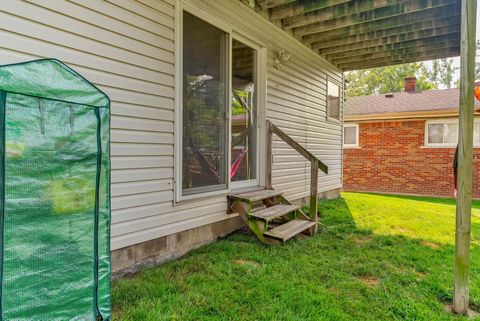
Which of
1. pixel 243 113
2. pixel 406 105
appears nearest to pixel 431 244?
pixel 243 113

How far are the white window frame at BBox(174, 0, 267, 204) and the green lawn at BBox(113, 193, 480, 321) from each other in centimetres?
69

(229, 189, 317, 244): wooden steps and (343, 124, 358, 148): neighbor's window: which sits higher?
(343, 124, 358, 148): neighbor's window

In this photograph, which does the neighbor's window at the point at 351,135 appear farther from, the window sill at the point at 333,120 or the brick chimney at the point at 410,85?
the window sill at the point at 333,120

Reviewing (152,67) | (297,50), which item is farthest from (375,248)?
(297,50)

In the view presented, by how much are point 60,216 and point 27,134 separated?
1.46ft

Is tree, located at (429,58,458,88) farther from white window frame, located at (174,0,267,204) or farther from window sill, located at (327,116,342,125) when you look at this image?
white window frame, located at (174,0,267,204)

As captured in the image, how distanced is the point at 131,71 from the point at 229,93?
136 centimetres

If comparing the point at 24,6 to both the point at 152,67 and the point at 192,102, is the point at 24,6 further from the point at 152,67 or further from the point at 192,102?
the point at 192,102

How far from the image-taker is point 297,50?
5.47 m

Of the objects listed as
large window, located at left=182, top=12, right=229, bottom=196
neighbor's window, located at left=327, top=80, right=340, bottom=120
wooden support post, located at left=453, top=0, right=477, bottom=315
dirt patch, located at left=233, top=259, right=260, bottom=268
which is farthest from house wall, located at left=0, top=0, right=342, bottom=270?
neighbor's window, located at left=327, top=80, right=340, bottom=120

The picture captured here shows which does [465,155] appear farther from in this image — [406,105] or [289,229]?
[406,105]

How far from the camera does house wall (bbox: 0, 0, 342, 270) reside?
6.97 ft

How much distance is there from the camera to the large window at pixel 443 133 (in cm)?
961

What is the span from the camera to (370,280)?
2.79 m
